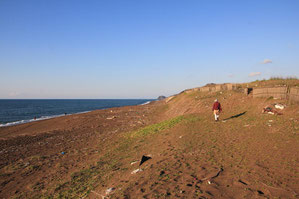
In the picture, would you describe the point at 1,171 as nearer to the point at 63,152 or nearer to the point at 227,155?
the point at 63,152

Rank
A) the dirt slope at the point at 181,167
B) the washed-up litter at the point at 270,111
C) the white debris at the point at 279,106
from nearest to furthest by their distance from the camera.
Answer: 1. the dirt slope at the point at 181,167
2. the washed-up litter at the point at 270,111
3. the white debris at the point at 279,106

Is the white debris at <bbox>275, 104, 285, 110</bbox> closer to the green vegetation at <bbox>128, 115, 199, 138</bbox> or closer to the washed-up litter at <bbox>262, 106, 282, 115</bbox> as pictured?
the washed-up litter at <bbox>262, 106, 282, 115</bbox>

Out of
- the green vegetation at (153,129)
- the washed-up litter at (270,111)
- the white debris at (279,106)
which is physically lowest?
the green vegetation at (153,129)

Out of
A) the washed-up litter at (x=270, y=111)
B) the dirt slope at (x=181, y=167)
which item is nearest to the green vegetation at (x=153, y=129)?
the dirt slope at (x=181, y=167)

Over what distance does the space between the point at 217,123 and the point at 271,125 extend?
12.3 feet

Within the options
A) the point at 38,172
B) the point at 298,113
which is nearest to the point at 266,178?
the point at 298,113

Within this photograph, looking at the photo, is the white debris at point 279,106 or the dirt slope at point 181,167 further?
the white debris at point 279,106

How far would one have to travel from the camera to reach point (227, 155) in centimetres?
737

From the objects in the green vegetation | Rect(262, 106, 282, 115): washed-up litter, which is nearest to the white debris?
Rect(262, 106, 282, 115): washed-up litter

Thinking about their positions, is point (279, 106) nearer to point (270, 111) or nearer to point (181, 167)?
point (270, 111)

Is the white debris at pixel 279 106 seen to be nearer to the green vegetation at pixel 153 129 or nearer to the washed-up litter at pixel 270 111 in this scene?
the washed-up litter at pixel 270 111

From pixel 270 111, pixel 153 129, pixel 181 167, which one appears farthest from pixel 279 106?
pixel 181 167

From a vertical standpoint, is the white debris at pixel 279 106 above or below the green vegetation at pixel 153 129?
above

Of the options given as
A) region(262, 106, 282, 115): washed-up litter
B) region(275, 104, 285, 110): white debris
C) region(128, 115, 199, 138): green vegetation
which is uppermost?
region(275, 104, 285, 110): white debris
